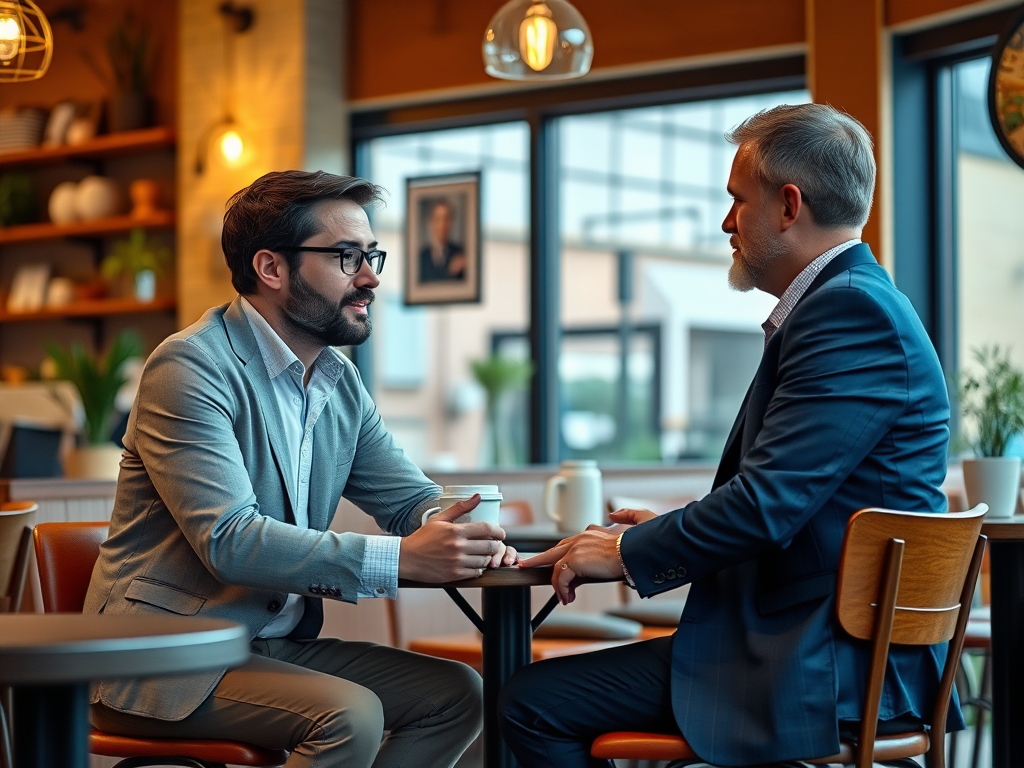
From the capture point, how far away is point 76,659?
117 cm

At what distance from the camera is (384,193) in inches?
94.8

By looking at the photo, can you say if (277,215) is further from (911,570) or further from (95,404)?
(95,404)

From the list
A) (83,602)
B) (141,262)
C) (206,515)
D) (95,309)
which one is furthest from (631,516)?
(95,309)

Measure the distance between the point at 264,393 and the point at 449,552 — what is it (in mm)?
460

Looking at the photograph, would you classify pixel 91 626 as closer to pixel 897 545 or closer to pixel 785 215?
pixel 897 545

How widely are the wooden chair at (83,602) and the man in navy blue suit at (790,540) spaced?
420 mm

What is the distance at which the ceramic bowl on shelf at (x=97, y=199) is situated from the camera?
7.12 metres

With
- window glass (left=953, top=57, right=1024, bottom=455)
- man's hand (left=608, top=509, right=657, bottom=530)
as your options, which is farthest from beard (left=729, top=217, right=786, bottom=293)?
window glass (left=953, top=57, right=1024, bottom=455)

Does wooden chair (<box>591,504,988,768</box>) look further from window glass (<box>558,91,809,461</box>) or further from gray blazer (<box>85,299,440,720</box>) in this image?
window glass (<box>558,91,809,461</box>)

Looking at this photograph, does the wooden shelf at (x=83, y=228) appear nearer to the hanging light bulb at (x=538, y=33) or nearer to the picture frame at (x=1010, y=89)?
the hanging light bulb at (x=538, y=33)

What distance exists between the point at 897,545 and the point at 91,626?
41.4 inches

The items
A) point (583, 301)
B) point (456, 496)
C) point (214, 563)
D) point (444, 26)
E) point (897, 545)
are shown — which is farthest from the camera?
point (583, 301)

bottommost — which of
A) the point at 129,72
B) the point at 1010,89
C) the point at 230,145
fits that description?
the point at 1010,89

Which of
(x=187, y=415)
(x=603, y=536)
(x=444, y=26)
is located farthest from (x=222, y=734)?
(x=444, y=26)
